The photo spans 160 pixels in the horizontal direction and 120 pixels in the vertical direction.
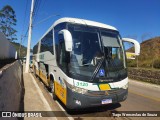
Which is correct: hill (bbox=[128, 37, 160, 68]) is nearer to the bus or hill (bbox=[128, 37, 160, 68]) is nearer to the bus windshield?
the bus windshield

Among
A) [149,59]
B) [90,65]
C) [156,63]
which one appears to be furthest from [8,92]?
[149,59]

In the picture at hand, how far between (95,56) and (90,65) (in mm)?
416

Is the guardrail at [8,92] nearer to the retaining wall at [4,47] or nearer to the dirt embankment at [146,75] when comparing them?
the retaining wall at [4,47]

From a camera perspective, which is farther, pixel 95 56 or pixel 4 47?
pixel 4 47

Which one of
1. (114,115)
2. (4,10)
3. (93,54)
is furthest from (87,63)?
(4,10)

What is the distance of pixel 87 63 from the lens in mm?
6203

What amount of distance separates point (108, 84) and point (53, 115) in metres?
2.17

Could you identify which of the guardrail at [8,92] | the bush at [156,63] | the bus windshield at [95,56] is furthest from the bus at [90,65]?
the bush at [156,63]

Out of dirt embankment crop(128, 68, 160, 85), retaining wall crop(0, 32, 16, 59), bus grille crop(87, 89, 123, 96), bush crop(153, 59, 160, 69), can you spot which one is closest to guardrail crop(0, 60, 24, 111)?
bus grille crop(87, 89, 123, 96)

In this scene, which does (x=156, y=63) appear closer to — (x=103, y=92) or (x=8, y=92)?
(x=103, y=92)

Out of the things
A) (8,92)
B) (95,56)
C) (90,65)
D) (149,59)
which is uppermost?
(95,56)

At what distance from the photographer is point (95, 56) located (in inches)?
252

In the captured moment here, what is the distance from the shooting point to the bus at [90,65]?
19.6 ft

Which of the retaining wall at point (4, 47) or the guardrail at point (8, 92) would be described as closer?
the guardrail at point (8, 92)
